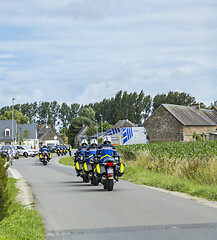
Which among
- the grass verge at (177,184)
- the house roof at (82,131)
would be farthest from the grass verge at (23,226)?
the house roof at (82,131)

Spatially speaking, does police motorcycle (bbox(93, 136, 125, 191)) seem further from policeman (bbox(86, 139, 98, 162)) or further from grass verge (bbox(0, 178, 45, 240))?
grass verge (bbox(0, 178, 45, 240))

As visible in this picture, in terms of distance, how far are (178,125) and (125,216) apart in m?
52.7

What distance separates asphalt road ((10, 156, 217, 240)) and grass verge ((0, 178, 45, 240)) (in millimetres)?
204

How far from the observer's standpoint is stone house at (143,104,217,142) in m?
61.3

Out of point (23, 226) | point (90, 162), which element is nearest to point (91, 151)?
point (90, 162)

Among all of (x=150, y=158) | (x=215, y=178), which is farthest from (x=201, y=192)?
(x=150, y=158)

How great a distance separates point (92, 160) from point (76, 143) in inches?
4765

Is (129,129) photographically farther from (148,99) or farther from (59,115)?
(59,115)

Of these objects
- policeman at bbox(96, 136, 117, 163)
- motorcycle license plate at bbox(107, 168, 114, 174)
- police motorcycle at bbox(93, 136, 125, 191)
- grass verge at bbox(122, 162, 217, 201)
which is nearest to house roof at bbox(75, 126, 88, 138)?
grass verge at bbox(122, 162, 217, 201)

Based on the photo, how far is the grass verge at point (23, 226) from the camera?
7.14 metres

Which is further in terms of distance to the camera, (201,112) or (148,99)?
(148,99)

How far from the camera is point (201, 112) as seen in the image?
2768 inches

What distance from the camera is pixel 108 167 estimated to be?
47.1 ft

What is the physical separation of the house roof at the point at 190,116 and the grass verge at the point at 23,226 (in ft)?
172
